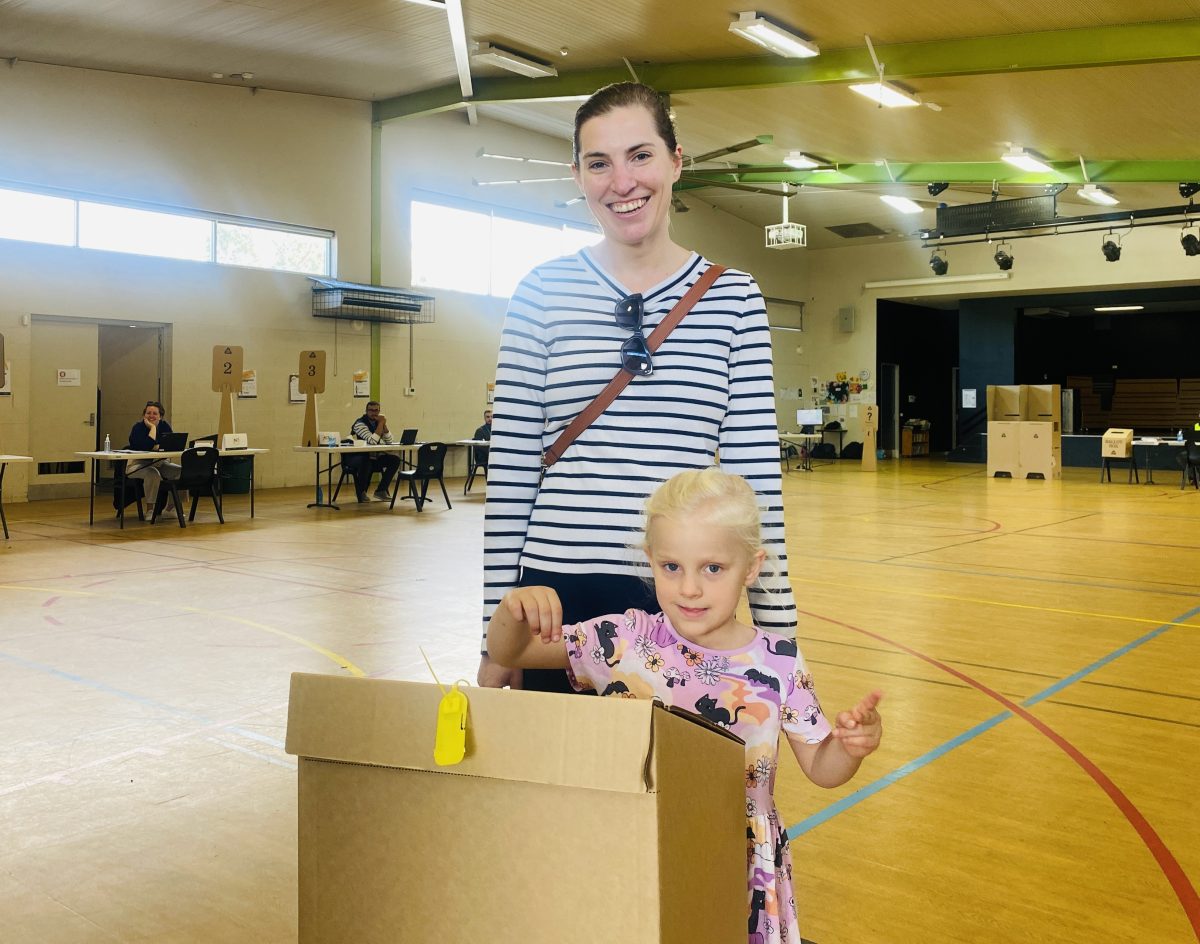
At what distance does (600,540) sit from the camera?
146 cm

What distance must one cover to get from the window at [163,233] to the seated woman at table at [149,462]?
3042mm

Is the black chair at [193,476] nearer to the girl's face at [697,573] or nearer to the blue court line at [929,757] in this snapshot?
the blue court line at [929,757]

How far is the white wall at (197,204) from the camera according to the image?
11695 millimetres

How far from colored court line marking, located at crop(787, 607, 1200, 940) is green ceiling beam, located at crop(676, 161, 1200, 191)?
1016 centimetres

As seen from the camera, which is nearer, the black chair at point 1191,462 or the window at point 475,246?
the black chair at point 1191,462

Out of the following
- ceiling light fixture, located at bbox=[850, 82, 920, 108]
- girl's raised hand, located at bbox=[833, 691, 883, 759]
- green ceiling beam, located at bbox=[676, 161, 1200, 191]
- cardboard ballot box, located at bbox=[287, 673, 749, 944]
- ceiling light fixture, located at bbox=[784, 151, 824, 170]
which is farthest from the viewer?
ceiling light fixture, located at bbox=[784, 151, 824, 170]

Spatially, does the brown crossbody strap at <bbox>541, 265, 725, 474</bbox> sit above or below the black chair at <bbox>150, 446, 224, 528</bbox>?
above

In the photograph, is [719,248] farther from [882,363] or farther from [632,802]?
[632,802]

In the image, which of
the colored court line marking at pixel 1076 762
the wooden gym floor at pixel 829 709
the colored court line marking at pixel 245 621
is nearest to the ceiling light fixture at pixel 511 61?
the wooden gym floor at pixel 829 709

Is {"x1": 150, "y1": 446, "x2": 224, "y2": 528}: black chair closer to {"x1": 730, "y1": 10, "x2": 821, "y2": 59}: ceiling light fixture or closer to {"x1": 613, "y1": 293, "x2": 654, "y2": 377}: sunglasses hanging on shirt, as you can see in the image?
{"x1": 730, "y1": 10, "x2": 821, "y2": 59}: ceiling light fixture

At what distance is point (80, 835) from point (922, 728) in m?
2.63

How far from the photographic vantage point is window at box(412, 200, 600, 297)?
15922mm

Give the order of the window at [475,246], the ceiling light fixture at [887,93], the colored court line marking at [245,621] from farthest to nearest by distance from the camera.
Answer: the window at [475,246] → the ceiling light fixture at [887,93] → the colored court line marking at [245,621]

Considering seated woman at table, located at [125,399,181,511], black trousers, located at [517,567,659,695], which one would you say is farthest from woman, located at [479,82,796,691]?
seated woman at table, located at [125,399,181,511]
